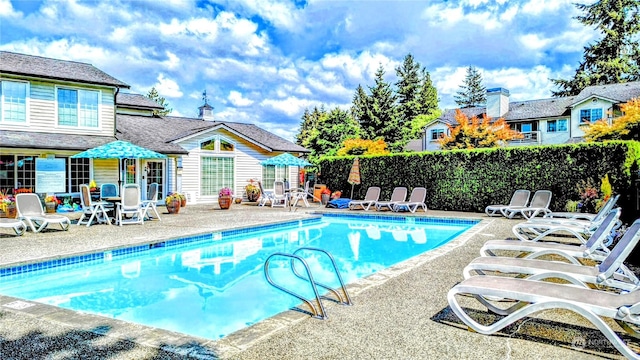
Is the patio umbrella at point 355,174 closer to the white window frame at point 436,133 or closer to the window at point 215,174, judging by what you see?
the window at point 215,174

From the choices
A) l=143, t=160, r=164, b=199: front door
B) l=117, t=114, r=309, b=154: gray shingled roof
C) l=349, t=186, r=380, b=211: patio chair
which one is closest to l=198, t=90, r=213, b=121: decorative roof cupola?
l=117, t=114, r=309, b=154: gray shingled roof

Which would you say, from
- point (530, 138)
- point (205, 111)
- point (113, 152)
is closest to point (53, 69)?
point (113, 152)

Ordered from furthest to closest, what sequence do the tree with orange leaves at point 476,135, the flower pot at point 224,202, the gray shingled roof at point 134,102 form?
the tree with orange leaves at point 476,135, the gray shingled roof at point 134,102, the flower pot at point 224,202

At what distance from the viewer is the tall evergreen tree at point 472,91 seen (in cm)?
5791

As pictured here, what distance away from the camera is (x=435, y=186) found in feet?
58.9

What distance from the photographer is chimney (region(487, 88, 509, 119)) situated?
115 feet

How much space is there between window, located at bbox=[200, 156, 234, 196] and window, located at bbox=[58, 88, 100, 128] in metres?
5.13

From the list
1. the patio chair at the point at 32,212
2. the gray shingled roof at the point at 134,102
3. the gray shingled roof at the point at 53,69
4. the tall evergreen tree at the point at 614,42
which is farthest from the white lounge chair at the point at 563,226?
the tall evergreen tree at the point at 614,42

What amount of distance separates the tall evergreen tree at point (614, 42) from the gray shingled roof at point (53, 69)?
39016 millimetres

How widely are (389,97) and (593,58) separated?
63.9 ft

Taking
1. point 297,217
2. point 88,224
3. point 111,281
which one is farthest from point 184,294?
point 297,217

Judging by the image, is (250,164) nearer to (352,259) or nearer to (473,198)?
(473,198)

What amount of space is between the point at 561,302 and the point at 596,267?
5.14 feet

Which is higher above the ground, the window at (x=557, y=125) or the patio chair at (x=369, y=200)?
the window at (x=557, y=125)
